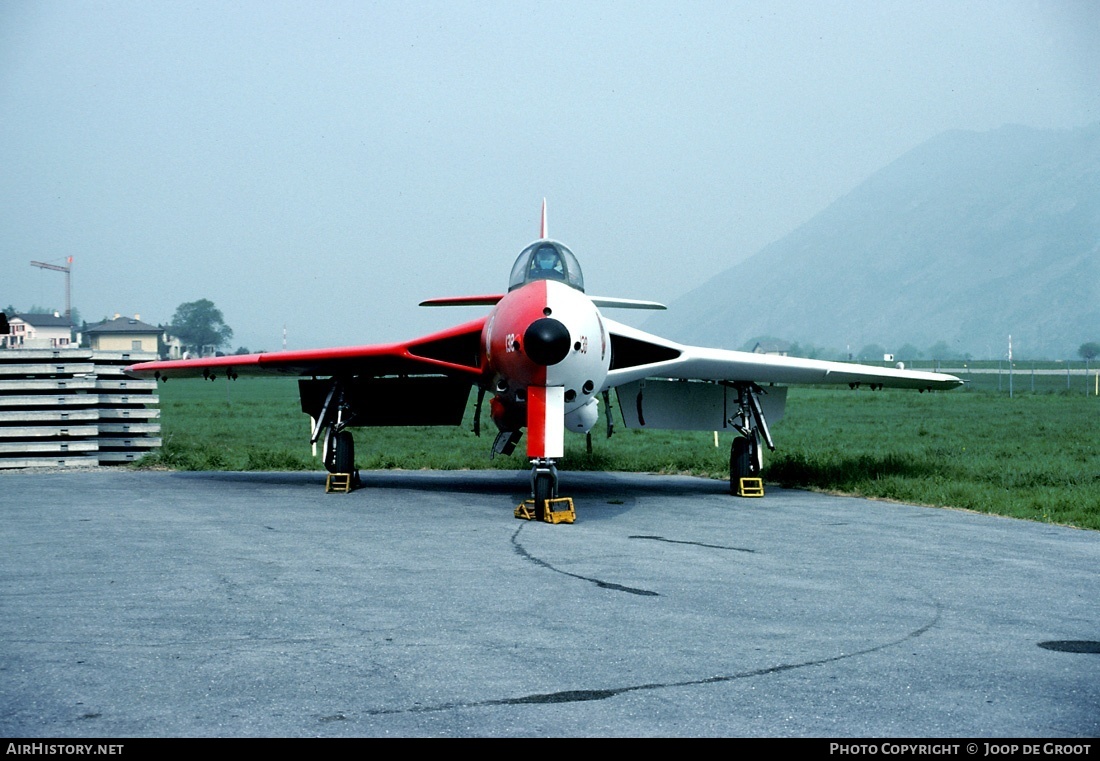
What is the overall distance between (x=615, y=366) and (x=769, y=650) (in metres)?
8.69

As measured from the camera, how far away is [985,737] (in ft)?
12.9

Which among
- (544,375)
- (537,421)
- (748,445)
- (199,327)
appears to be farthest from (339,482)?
(199,327)

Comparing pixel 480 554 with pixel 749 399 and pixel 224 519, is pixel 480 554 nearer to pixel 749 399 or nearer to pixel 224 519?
pixel 224 519

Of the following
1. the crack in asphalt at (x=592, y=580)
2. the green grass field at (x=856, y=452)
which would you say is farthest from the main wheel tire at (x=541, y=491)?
the green grass field at (x=856, y=452)

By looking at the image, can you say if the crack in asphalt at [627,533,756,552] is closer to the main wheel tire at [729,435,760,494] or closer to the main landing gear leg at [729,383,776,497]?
the main landing gear leg at [729,383,776,497]

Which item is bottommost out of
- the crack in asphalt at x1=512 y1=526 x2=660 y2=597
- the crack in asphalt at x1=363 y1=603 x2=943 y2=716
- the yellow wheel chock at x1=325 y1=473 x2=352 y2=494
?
the crack in asphalt at x1=363 y1=603 x2=943 y2=716

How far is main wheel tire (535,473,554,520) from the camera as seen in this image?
1115 cm

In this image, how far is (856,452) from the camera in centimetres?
2234

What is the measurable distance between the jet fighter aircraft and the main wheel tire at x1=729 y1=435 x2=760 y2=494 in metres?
0.02

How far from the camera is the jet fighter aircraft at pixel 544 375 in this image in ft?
36.6

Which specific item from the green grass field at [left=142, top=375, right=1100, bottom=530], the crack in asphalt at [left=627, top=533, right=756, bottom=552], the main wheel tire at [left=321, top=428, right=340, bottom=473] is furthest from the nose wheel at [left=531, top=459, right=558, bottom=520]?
the green grass field at [left=142, top=375, right=1100, bottom=530]

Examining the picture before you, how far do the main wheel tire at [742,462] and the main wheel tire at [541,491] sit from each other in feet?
15.2

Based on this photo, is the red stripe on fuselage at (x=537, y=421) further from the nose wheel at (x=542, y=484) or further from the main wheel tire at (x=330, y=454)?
the main wheel tire at (x=330, y=454)

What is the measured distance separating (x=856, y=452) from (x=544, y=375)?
43.5 feet
